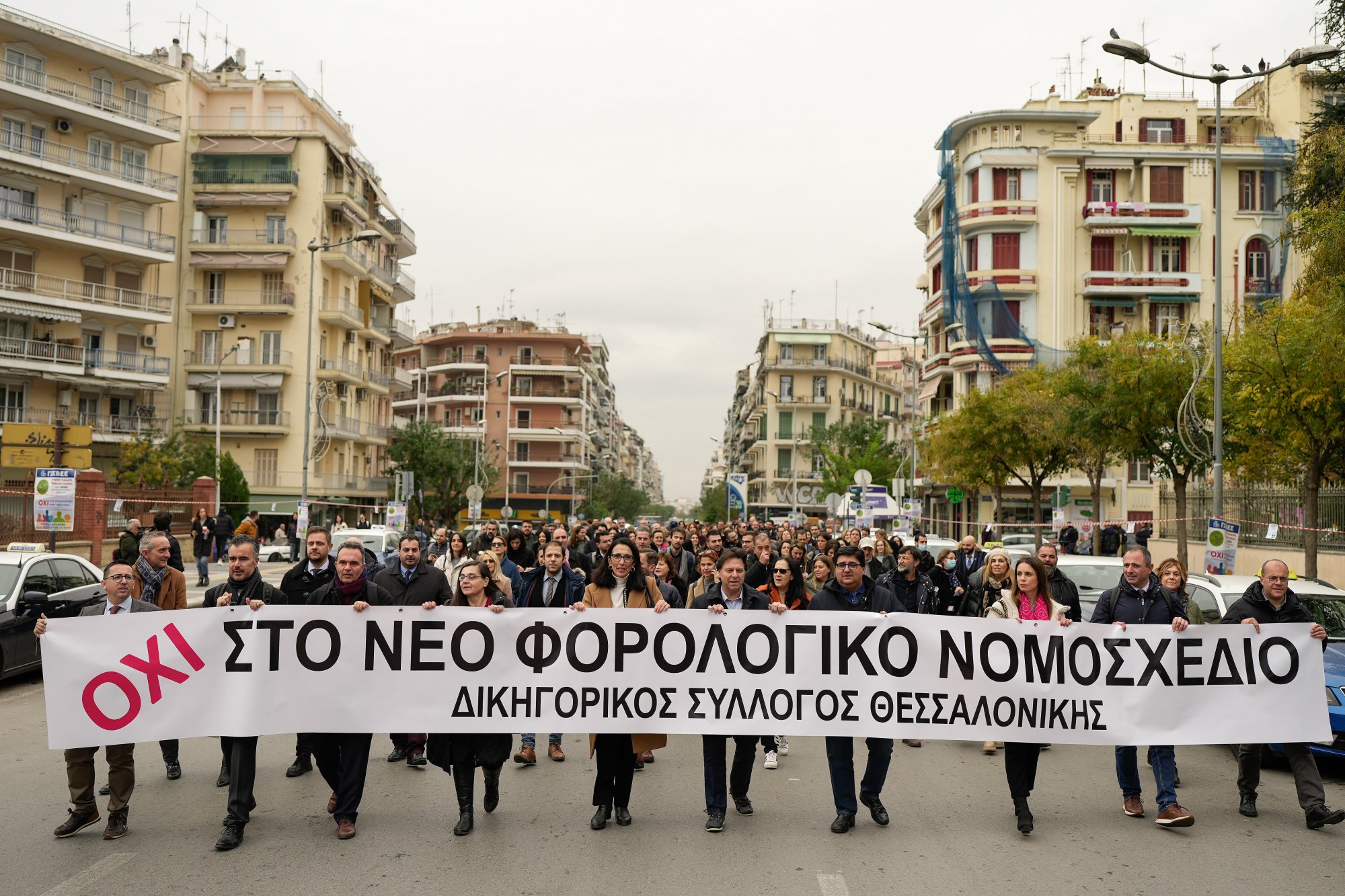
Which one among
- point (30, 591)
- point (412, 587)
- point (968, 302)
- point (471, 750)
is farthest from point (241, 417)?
point (471, 750)

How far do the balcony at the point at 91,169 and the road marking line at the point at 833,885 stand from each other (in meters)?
47.9

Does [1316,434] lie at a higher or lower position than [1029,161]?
lower

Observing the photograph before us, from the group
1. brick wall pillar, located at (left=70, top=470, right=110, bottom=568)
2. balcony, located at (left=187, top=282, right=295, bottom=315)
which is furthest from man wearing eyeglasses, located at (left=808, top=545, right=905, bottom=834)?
balcony, located at (left=187, top=282, right=295, bottom=315)

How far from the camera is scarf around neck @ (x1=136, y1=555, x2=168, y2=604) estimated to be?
8.62m

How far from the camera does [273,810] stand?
7.40 meters

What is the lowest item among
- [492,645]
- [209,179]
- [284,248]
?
[492,645]

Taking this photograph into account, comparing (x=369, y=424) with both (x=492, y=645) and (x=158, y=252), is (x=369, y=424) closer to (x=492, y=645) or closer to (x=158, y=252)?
(x=158, y=252)

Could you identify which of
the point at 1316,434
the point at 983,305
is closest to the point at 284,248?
the point at 983,305

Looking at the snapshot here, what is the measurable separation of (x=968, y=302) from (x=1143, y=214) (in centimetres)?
933

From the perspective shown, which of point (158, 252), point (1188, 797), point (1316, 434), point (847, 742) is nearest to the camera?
point (847, 742)

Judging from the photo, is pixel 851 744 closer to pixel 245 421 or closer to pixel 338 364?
pixel 245 421

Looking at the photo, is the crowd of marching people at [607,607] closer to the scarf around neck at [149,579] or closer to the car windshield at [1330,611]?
the scarf around neck at [149,579]

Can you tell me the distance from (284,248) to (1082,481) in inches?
1596

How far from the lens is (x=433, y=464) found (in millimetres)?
69562
